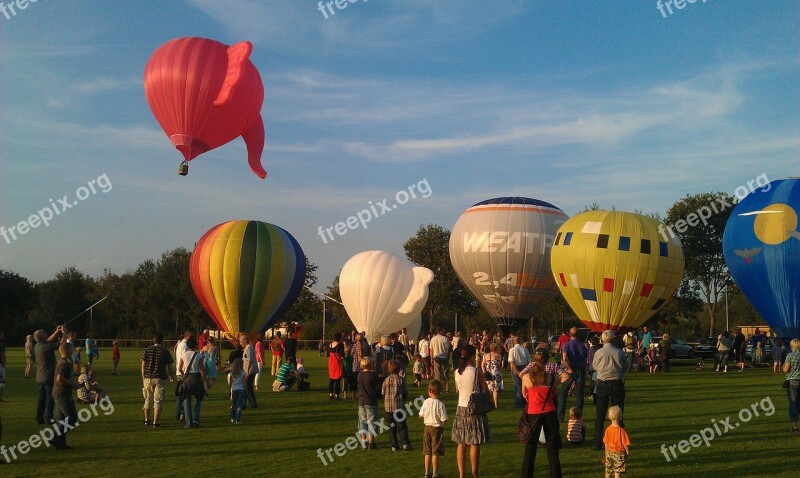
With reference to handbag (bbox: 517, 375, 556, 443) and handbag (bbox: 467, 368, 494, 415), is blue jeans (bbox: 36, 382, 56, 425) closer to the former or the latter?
handbag (bbox: 467, 368, 494, 415)

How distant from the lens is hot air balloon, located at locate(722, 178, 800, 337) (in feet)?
92.4

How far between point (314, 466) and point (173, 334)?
75.2 m

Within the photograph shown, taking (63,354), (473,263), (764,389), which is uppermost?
(473,263)

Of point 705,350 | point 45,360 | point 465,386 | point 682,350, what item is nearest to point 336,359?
point 45,360

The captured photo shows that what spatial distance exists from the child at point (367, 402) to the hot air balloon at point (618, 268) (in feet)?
69.4

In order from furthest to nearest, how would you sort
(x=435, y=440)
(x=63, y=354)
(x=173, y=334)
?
(x=173, y=334), (x=63, y=354), (x=435, y=440)

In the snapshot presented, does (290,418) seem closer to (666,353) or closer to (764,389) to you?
(764,389)

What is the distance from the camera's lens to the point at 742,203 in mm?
31000

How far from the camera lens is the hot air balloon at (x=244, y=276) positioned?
31.5m

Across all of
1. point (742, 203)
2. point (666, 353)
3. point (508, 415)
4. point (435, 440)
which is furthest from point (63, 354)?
point (742, 203)

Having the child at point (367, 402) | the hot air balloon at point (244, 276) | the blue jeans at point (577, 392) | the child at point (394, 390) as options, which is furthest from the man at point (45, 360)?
the hot air balloon at point (244, 276)

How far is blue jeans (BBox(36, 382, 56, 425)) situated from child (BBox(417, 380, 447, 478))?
22.5 feet

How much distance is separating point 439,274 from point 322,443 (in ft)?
195

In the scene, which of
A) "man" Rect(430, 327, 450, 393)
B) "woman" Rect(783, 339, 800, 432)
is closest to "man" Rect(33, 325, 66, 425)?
"man" Rect(430, 327, 450, 393)
